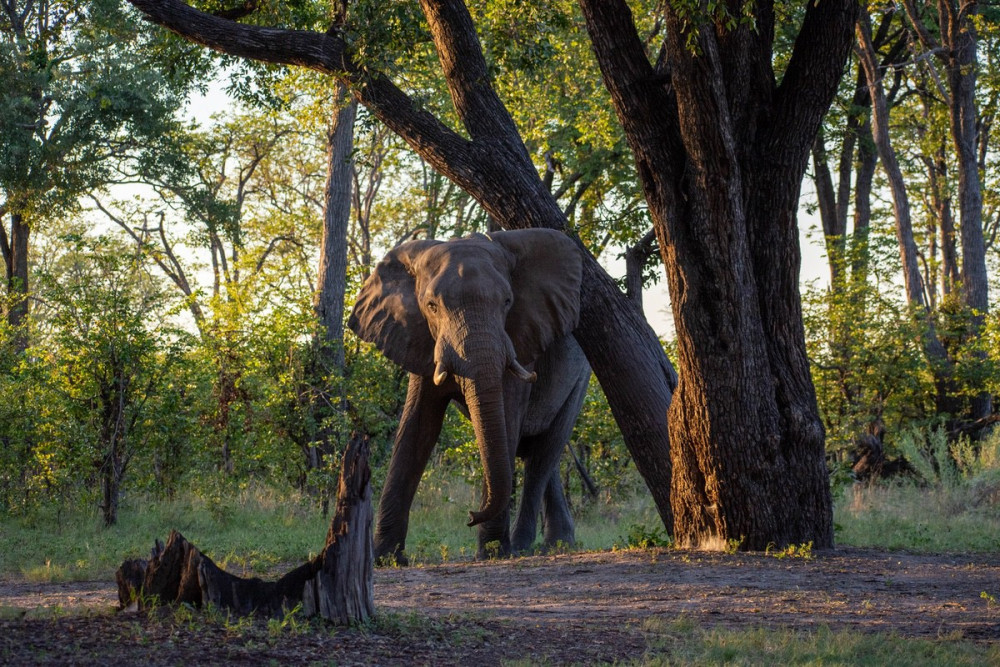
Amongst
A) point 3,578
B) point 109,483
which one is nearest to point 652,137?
point 3,578

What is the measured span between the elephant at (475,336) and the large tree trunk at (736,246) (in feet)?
4.25

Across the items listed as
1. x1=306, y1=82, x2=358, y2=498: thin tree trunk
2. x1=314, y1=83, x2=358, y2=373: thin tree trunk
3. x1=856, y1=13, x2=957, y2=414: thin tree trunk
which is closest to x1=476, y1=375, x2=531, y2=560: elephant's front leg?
x1=306, y1=82, x2=358, y2=498: thin tree trunk

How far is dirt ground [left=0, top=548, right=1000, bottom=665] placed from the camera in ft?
17.0

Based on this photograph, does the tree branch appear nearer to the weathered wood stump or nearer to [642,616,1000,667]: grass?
[642,616,1000,667]: grass

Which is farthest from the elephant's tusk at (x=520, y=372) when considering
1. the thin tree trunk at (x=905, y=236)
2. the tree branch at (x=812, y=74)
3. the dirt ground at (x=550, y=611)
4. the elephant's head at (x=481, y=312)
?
the thin tree trunk at (x=905, y=236)

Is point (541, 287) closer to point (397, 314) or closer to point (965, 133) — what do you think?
point (397, 314)

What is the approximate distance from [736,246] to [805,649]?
3.69 meters

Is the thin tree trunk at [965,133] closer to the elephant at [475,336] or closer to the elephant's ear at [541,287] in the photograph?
the elephant's ear at [541,287]

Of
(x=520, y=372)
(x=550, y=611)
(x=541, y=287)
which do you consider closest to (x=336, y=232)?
(x=541, y=287)

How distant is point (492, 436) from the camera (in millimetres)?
8914

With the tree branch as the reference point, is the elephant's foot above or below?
below

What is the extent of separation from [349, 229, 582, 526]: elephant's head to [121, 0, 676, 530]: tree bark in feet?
1.27

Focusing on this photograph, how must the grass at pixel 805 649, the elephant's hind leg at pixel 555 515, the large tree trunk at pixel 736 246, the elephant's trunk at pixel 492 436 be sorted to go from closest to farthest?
the grass at pixel 805 649
the large tree trunk at pixel 736 246
the elephant's trunk at pixel 492 436
the elephant's hind leg at pixel 555 515

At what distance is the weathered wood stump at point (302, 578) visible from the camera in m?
5.66
